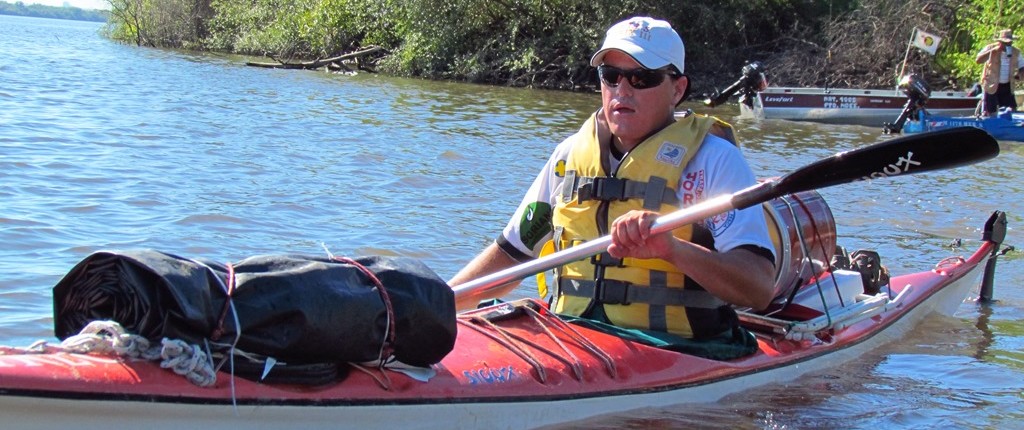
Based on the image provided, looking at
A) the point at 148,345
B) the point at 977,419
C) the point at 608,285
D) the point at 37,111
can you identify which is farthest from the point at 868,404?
the point at 37,111

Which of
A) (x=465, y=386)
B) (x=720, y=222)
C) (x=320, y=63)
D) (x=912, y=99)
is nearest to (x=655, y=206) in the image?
(x=720, y=222)

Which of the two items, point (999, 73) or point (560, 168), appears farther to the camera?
point (999, 73)

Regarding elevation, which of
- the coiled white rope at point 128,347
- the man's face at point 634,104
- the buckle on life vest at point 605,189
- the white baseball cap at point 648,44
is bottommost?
the coiled white rope at point 128,347

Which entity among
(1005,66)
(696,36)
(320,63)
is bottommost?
(320,63)

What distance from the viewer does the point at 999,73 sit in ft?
52.6

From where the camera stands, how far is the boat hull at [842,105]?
16922 mm

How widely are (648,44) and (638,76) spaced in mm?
106

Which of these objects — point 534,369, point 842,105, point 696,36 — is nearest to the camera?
point 534,369

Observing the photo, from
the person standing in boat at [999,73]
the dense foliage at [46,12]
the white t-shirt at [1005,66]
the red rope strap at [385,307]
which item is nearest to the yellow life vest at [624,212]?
the red rope strap at [385,307]

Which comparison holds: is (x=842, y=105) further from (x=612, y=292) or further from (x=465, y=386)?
(x=465, y=386)

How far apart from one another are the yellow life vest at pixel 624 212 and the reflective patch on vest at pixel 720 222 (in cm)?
5

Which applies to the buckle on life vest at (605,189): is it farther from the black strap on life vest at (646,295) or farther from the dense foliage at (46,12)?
the dense foliage at (46,12)

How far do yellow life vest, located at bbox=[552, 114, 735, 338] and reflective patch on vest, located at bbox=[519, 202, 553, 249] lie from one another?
0.44 feet

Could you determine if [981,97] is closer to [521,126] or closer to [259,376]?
[521,126]
